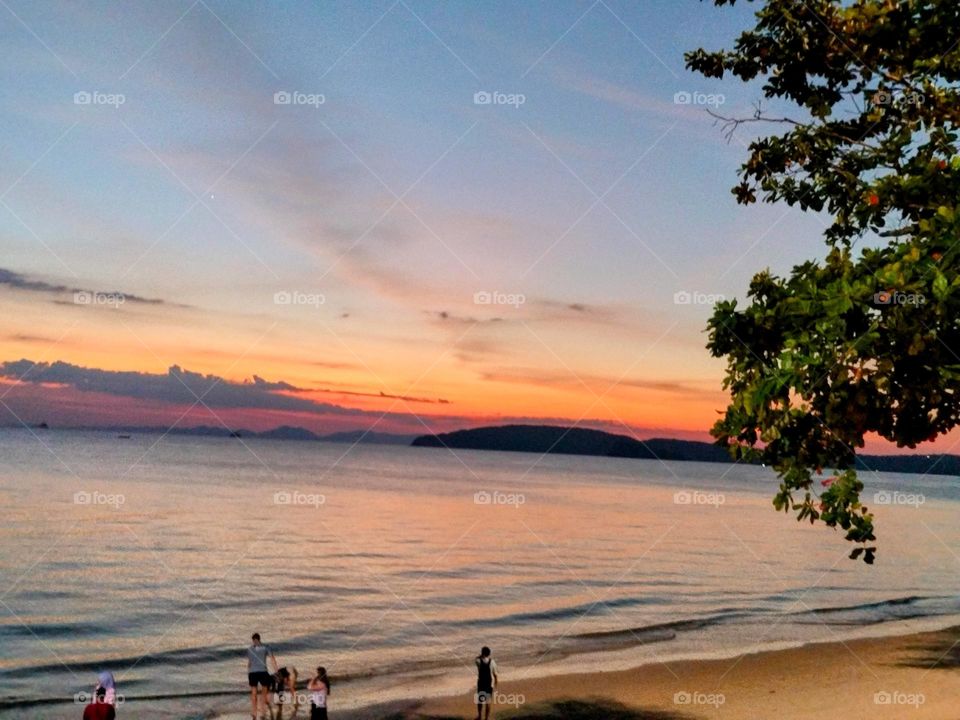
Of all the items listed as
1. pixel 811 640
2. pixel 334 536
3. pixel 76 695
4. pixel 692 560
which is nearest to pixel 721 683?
pixel 811 640

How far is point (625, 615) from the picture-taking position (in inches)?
1540

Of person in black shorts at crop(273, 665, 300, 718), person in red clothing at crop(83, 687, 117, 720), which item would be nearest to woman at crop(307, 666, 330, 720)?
person in black shorts at crop(273, 665, 300, 718)

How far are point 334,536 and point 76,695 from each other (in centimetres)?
4757

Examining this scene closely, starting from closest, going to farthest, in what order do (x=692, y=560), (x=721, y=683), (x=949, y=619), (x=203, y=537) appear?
(x=721, y=683) → (x=949, y=619) → (x=692, y=560) → (x=203, y=537)

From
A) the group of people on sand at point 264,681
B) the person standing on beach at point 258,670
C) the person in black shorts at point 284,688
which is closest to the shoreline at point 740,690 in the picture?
the group of people on sand at point 264,681

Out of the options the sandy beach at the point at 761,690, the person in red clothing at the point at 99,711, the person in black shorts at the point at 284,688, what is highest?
the person in red clothing at the point at 99,711

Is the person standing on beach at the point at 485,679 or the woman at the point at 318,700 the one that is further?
the person standing on beach at the point at 485,679

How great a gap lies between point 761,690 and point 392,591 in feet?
72.7

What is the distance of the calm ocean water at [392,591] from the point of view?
28.5 metres

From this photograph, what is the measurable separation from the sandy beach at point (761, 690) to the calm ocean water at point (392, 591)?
1.87 metres

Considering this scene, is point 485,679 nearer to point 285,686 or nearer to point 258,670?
point 258,670

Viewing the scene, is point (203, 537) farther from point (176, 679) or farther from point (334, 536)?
point (176, 679)

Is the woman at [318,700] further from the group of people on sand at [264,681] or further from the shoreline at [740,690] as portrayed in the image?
the shoreline at [740,690]

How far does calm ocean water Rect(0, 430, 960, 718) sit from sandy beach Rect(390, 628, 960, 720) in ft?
6.15
